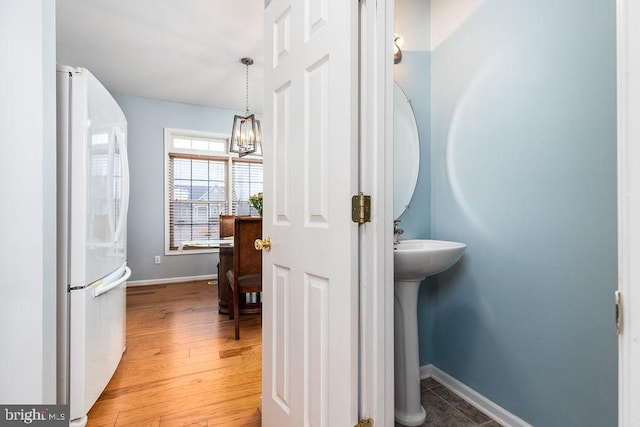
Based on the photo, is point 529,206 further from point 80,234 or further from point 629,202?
point 80,234

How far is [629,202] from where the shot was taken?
47 centimetres

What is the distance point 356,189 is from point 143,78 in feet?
13.4

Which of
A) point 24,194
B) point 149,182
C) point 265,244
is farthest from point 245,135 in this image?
point 24,194

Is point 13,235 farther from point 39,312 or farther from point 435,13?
point 435,13

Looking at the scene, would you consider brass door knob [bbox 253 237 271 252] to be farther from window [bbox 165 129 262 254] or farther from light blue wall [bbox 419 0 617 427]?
window [bbox 165 129 262 254]

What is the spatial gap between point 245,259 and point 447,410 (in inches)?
74.7

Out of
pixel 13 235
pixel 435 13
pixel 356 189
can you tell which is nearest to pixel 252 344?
pixel 13 235

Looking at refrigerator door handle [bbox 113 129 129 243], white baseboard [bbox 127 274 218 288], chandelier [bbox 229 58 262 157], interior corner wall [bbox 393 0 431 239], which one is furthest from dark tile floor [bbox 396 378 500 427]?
white baseboard [bbox 127 274 218 288]

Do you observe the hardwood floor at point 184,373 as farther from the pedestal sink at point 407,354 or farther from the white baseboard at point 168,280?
the white baseboard at point 168,280

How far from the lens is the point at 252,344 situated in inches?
106

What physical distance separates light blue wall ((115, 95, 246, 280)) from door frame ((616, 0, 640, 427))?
5.19 metres

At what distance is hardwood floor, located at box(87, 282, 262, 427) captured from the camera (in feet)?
5.66

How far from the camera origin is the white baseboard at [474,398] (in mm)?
1583
